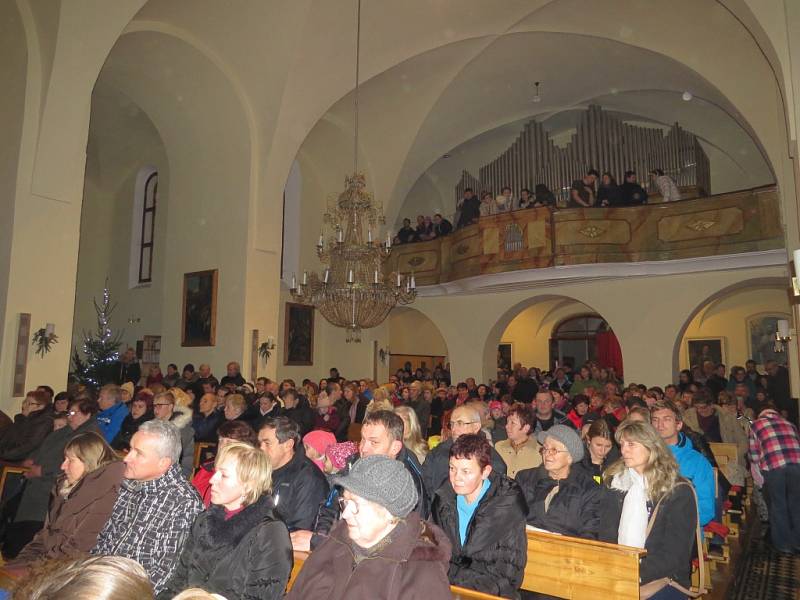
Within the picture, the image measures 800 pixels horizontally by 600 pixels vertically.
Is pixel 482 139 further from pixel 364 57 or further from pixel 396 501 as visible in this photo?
pixel 396 501

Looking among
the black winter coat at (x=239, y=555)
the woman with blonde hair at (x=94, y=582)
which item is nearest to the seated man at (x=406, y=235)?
the black winter coat at (x=239, y=555)

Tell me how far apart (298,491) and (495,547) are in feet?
4.32

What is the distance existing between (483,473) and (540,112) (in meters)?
15.1

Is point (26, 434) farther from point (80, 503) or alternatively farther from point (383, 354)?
point (383, 354)

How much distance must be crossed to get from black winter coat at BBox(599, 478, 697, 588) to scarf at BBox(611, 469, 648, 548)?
0.05 meters

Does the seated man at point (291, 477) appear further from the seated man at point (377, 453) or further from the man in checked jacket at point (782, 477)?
the man in checked jacket at point (782, 477)

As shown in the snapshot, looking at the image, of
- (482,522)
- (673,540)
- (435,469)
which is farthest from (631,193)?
(482,522)

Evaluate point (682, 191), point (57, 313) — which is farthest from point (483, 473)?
point (682, 191)

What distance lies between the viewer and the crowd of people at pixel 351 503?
6.91ft

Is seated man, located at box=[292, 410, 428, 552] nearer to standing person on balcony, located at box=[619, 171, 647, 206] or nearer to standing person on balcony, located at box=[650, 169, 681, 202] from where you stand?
standing person on balcony, located at box=[619, 171, 647, 206]

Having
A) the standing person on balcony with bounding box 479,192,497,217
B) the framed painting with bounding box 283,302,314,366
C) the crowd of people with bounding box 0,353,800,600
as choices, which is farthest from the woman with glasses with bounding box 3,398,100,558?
the standing person on balcony with bounding box 479,192,497,217

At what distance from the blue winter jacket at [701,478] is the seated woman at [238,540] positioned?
2802mm

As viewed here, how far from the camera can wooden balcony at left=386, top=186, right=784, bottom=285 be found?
460 inches

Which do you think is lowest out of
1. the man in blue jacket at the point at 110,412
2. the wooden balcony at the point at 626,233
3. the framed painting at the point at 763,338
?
the man in blue jacket at the point at 110,412
